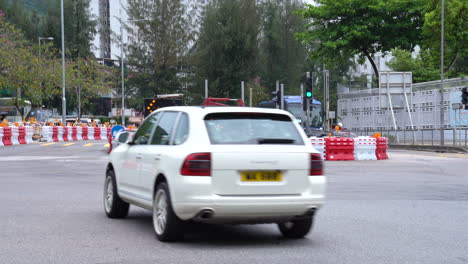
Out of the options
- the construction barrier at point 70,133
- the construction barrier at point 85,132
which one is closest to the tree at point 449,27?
the construction barrier at point 70,133

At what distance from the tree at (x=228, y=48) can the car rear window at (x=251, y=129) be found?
218 ft

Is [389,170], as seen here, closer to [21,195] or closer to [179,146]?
[21,195]

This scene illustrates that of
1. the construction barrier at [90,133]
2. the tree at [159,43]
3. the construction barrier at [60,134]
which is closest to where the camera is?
the construction barrier at [60,134]

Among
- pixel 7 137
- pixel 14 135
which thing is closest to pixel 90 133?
pixel 14 135

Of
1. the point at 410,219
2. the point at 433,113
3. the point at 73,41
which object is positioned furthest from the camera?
the point at 73,41

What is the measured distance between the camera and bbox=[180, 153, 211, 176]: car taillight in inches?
313

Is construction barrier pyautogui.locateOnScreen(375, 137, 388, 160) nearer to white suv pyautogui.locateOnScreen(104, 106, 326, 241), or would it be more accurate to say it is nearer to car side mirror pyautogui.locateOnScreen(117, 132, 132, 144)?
car side mirror pyautogui.locateOnScreen(117, 132, 132, 144)

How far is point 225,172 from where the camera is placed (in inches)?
313

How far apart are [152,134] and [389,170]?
557 inches

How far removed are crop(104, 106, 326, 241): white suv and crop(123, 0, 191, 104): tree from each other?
69.1 meters

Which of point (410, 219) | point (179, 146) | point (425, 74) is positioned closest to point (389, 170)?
point (410, 219)

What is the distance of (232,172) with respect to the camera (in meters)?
7.97

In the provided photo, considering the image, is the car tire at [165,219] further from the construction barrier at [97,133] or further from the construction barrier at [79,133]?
the construction barrier at [97,133]

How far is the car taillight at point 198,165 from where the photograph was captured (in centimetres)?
794
